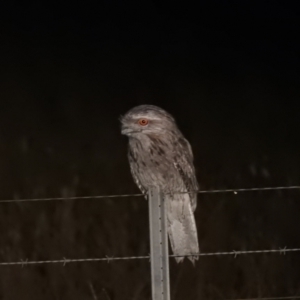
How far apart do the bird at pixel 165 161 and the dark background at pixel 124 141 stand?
624 mm

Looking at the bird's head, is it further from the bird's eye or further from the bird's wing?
the bird's wing

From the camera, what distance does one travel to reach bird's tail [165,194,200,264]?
3.26 metres

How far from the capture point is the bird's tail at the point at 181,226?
10.7ft

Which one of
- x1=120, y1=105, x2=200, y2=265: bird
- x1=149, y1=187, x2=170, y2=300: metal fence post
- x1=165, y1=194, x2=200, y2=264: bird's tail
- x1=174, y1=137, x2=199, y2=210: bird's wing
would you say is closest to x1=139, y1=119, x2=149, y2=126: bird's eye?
x1=120, y1=105, x2=200, y2=265: bird

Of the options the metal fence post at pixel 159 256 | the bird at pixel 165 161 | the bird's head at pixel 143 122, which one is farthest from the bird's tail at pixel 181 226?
the metal fence post at pixel 159 256

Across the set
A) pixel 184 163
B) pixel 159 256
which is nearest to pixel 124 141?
pixel 184 163

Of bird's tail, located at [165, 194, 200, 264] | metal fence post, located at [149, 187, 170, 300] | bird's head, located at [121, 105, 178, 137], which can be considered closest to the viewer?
metal fence post, located at [149, 187, 170, 300]

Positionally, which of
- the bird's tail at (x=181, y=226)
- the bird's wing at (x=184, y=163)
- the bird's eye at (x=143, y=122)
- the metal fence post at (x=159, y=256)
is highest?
the bird's eye at (x=143, y=122)

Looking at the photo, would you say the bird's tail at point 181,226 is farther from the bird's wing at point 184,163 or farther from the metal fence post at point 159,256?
the metal fence post at point 159,256

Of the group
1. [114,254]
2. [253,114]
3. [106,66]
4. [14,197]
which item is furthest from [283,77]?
[14,197]

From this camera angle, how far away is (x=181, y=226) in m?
3.29

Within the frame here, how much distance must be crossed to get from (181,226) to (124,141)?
0.79 metres

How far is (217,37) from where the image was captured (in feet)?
12.6

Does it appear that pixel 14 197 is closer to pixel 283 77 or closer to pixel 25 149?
pixel 25 149
